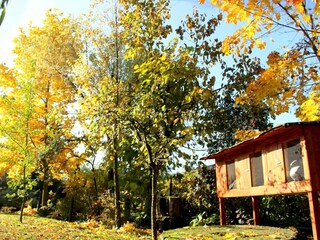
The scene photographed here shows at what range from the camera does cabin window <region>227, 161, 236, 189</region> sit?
346 inches

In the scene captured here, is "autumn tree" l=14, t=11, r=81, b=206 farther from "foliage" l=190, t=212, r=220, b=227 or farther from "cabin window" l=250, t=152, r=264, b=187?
"cabin window" l=250, t=152, r=264, b=187

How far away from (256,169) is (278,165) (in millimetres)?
1000

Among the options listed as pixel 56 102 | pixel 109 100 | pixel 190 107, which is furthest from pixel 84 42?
pixel 109 100

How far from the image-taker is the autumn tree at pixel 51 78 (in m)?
15.7

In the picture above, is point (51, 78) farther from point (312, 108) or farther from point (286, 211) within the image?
point (312, 108)

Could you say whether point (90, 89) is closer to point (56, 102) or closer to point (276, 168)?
point (56, 102)

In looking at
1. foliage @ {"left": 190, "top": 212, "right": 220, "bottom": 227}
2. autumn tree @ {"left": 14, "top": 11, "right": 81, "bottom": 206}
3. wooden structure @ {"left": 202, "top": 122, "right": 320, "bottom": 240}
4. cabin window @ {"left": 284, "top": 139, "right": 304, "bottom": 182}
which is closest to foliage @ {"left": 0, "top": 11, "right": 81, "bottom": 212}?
autumn tree @ {"left": 14, "top": 11, "right": 81, "bottom": 206}

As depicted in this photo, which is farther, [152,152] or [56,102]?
[56,102]

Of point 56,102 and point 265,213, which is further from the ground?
point 56,102

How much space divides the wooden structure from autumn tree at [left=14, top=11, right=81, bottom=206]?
8383 millimetres

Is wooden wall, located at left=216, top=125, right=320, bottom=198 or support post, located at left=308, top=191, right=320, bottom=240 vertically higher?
wooden wall, located at left=216, top=125, right=320, bottom=198

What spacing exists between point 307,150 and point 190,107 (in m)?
4.76

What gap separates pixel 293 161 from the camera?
630 centimetres

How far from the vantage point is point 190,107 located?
10.2 meters
